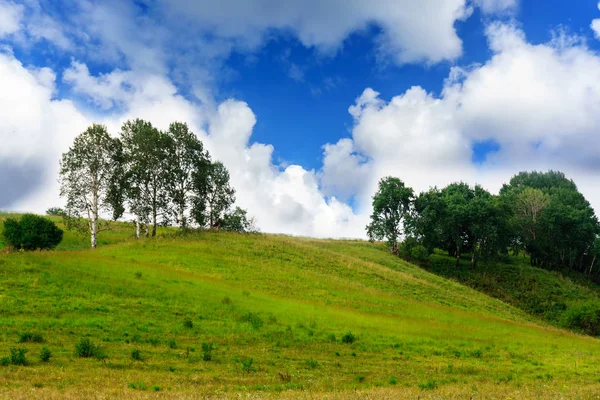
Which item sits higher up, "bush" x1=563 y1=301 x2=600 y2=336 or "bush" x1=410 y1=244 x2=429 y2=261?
"bush" x1=410 y1=244 x2=429 y2=261

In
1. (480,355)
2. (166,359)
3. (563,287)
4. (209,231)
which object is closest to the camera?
(166,359)

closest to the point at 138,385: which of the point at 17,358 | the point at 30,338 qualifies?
the point at 17,358

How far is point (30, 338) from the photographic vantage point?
18156 mm

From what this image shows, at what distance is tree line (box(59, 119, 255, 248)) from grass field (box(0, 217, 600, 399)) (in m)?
13.7

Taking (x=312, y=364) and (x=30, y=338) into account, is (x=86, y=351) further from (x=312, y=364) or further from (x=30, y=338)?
(x=312, y=364)

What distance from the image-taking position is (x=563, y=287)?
75812 mm

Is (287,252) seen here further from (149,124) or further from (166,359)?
(166,359)

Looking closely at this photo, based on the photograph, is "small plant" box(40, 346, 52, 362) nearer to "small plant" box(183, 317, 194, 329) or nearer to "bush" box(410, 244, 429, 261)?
"small plant" box(183, 317, 194, 329)

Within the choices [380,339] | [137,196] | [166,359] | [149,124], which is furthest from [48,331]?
[149,124]

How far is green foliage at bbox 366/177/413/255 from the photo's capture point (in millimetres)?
89312

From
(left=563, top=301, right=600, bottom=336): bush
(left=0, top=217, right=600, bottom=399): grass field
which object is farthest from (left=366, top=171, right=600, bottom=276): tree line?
(left=0, top=217, right=600, bottom=399): grass field

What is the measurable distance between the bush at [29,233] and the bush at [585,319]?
6895cm

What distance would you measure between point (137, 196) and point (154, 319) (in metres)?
42.8

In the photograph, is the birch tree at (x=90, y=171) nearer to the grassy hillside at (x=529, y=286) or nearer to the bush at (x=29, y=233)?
the bush at (x=29, y=233)
